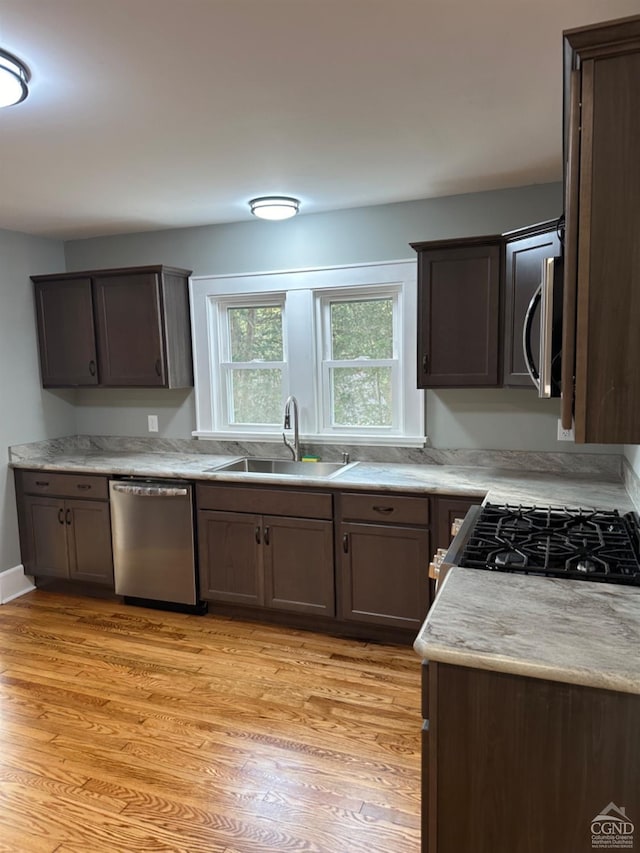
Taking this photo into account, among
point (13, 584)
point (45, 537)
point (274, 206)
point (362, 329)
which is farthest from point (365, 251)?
point (13, 584)

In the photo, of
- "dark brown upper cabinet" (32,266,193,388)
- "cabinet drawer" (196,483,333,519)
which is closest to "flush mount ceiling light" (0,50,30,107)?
"dark brown upper cabinet" (32,266,193,388)

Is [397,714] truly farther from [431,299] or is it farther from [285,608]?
[431,299]

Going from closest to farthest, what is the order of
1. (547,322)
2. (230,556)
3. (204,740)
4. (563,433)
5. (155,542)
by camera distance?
(547,322) → (563,433) → (204,740) → (230,556) → (155,542)

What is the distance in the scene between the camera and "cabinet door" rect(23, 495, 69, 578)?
3.81 metres

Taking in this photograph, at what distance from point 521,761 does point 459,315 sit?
2.27m

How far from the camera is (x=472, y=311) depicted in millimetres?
3027

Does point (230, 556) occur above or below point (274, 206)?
below

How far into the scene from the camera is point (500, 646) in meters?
1.24

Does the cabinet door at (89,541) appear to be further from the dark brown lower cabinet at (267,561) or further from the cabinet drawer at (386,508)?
the cabinet drawer at (386,508)

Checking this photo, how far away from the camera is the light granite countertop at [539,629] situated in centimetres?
116

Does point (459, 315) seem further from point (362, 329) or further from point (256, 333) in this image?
point (256, 333)

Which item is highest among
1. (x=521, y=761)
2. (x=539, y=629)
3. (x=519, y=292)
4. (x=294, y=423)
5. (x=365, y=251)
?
(x=365, y=251)

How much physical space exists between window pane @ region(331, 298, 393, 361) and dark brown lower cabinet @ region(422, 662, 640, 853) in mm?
2578

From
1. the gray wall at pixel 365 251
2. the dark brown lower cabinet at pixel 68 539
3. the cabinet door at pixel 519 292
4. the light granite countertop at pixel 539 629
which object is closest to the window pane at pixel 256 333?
the gray wall at pixel 365 251
